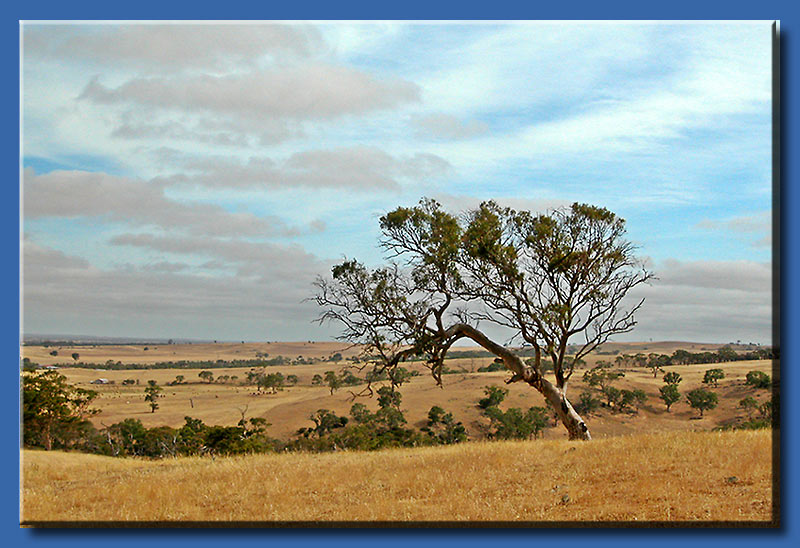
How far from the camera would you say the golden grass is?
1018 centimetres

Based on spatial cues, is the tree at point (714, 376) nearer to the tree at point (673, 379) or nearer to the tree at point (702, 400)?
the tree at point (702, 400)

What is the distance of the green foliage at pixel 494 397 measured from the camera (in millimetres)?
60800

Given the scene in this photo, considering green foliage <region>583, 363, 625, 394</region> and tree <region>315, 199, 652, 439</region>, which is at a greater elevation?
tree <region>315, 199, 652, 439</region>

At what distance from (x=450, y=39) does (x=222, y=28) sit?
149 inches

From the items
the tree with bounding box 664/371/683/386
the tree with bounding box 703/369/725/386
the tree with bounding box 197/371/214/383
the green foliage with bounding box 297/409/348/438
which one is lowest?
the tree with bounding box 197/371/214/383

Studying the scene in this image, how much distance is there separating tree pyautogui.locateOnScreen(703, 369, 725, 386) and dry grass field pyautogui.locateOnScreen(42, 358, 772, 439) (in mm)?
837

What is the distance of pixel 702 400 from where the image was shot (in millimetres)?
54406

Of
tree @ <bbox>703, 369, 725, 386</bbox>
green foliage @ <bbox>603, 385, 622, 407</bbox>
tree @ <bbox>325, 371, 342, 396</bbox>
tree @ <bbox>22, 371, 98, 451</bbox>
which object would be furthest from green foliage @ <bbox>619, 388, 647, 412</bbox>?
tree @ <bbox>22, 371, 98, 451</bbox>

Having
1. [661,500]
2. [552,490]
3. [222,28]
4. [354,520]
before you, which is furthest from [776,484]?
[222,28]

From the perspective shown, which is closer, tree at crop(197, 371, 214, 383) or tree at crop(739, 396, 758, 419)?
tree at crop(739, 396, 758, 419)

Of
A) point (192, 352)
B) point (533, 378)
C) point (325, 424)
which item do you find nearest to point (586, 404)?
point (325, 424)

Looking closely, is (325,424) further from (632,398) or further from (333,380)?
(632,398)

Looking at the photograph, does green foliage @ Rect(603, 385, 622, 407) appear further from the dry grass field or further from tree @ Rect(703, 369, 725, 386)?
tree @ Rect(703, 369, 725, 386)

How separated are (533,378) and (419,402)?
53384 mm
